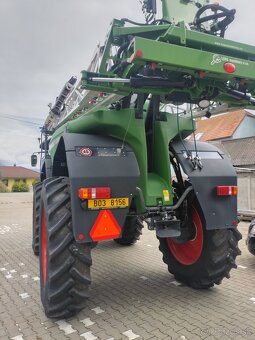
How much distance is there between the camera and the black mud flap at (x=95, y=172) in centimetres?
304

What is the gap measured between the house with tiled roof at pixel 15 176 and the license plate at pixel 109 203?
6048cm

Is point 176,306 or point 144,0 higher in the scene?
point 144,0

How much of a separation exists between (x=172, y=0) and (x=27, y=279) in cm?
405

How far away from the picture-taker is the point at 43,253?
365 centimetres

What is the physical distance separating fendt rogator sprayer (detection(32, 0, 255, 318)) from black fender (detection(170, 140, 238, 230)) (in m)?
0.01

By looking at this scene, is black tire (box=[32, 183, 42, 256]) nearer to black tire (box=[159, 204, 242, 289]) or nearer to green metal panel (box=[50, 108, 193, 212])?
green metal panel (box=[50, 108, 193, 212])

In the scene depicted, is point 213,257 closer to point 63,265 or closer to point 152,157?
point 152,157

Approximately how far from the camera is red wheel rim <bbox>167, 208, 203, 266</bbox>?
3951 mm

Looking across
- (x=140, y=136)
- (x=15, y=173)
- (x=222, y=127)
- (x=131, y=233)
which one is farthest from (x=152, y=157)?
(x=15, y=173)

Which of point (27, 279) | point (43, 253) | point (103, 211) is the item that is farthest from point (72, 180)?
point (27, 279)

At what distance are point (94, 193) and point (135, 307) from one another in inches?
54.8

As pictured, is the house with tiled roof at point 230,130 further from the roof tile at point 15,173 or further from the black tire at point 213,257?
the roof tile at point 15,173

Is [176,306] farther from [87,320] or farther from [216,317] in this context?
[87,320]

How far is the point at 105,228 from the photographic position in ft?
10.2
